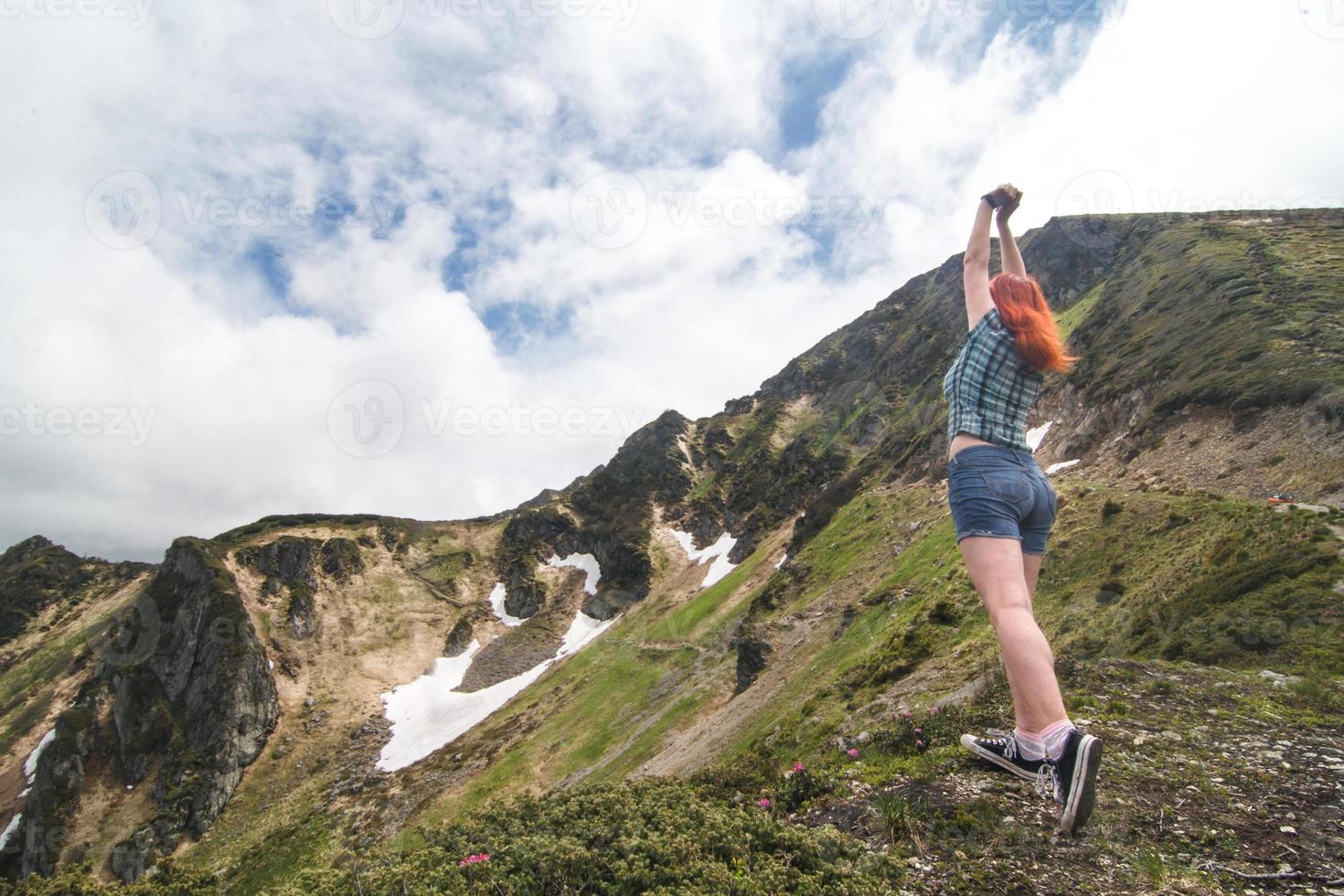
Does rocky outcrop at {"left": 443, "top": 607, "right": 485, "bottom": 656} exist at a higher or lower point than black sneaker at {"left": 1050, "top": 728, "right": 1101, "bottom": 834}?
lower

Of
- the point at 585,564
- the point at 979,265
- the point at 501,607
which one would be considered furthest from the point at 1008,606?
the point at 585,564

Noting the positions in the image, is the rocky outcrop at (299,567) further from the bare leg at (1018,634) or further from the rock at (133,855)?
the bare leg at (1018,634)

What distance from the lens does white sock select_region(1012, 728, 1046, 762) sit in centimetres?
443

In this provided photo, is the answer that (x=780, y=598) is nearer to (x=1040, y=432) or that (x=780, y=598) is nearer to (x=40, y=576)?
(x=1040, y=432)

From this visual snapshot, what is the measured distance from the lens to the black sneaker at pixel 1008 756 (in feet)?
15.6

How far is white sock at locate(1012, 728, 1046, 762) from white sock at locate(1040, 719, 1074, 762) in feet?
0.20

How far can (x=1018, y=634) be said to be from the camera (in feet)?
14.4

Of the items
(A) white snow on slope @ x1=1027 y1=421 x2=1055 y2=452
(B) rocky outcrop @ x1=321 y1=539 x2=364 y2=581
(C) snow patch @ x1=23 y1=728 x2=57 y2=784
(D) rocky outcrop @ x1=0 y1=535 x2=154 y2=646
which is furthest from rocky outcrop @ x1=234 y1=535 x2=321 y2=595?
(A) white snow on slope @ x1=1027 y1=421 x2=1055 y2=452

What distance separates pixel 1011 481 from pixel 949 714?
5.49 m

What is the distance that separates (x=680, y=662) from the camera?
6500 centimetres

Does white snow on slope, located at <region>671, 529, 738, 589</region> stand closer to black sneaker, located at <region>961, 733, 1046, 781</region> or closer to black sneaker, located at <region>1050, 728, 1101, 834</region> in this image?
black sneaker, located at <region>961, 733, 1046, 781</region>

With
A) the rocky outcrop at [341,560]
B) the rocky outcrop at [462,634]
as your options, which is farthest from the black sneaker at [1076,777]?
the rocky outcrop at [341,560]

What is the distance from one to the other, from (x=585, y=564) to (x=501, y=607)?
20.1 meters

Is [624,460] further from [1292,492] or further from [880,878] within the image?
[880,878]
